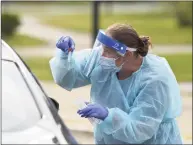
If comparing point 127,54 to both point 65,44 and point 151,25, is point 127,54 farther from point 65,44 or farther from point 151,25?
point 151,25

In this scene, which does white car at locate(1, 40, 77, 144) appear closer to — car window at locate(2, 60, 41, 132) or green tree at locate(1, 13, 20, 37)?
car window at locate(2, 60, 41, 132)

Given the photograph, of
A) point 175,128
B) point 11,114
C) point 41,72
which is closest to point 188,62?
point 41,72

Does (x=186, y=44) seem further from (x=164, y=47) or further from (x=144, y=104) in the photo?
(x=144, y=104)

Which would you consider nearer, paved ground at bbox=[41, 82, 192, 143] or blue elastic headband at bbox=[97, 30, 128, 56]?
blue elastic headband at bbox=[97, 30, 128, 56]

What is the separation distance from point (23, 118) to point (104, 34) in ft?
3.41

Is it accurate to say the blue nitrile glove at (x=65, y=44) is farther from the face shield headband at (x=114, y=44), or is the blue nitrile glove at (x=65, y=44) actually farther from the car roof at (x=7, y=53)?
the car roof at (x=7, y=53)

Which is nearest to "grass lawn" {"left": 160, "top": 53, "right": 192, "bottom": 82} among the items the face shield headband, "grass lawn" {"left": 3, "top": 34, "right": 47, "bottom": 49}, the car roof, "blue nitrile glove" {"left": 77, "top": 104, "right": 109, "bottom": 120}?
"grass lawn" {"left": 3, "top": 34, "right": 47, "bottom": 49}

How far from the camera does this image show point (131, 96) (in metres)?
4.02

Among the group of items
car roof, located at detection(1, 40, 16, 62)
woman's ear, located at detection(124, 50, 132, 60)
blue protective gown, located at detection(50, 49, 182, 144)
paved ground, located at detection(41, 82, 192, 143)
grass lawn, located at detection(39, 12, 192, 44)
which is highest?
car roof, located at detection(1, 40, 16, 62)

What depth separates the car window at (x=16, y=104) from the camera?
3.01 m

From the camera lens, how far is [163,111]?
3959 millimetres

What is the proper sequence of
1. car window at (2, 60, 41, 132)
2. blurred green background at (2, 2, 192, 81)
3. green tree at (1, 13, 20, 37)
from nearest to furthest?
car window at (2, 60, 41, 132) < blurred green background at (2, 2, 192, 81) < green tree at (1, 13, 20, 37)

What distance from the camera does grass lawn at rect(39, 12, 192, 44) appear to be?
2068 cm

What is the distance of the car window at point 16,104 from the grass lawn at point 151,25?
48.3 feet
